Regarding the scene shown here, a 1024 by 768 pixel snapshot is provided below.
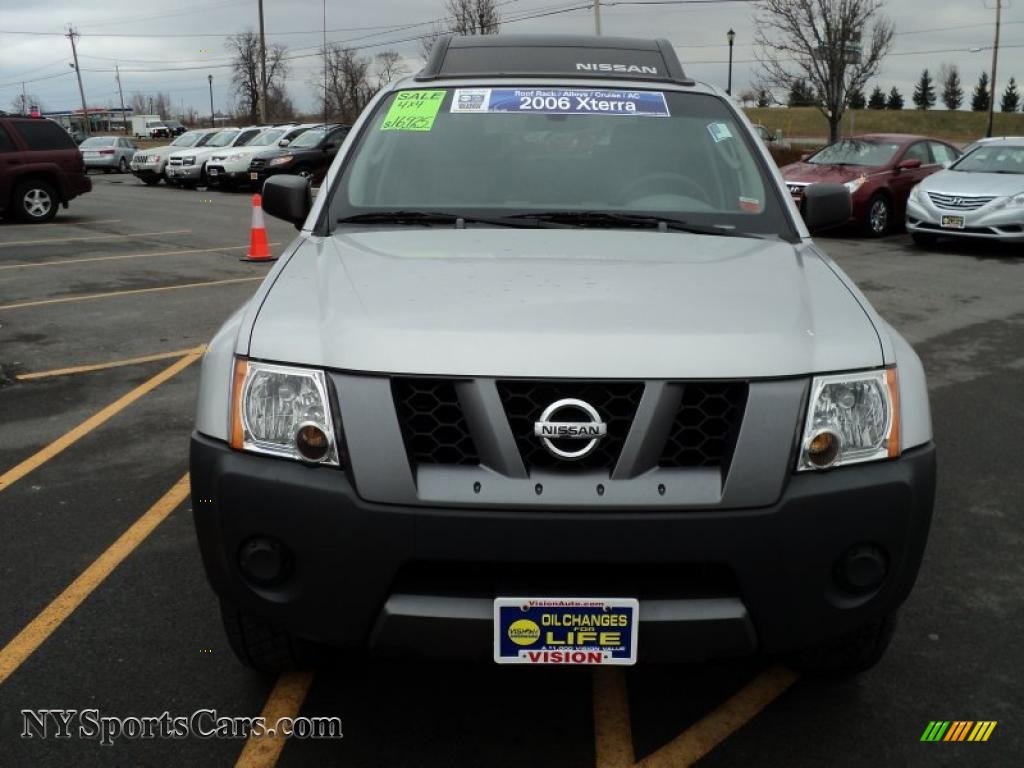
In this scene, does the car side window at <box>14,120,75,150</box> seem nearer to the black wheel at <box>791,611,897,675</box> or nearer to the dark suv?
the dark suv

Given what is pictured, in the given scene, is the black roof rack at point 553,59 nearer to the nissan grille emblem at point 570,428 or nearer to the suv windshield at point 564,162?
the suv windshield at point 564,162

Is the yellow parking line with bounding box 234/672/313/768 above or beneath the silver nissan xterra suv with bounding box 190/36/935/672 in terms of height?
beneath

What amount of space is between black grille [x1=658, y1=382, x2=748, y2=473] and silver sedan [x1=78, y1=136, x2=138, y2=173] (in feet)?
135

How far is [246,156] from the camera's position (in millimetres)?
26422

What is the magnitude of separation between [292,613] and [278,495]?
0.96 feet

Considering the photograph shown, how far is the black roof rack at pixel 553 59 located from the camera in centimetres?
412

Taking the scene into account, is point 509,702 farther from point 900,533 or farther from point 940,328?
point 940,328

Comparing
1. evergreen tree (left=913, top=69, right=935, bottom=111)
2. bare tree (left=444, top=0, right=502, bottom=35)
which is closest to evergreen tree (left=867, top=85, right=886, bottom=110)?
evergreen tree (left=913, top=69, right=935, bottom=111)

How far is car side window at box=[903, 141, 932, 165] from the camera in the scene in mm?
15992

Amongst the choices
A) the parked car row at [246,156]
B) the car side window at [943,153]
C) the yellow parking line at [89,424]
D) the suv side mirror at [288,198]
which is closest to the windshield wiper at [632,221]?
the suv side mirror at [288,198]

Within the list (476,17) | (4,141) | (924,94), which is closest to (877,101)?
(924,94)

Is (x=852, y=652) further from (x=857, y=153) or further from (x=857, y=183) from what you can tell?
(x=857, y=153)

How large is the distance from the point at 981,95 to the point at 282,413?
397ft

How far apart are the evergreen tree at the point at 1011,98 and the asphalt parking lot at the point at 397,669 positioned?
116769 mm
